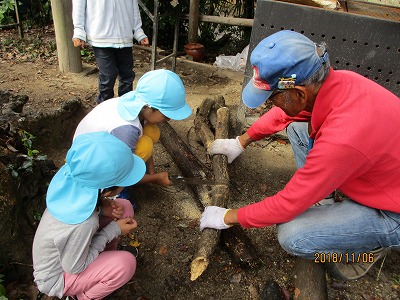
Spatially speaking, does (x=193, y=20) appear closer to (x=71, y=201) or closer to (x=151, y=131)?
(x=151, y=131)

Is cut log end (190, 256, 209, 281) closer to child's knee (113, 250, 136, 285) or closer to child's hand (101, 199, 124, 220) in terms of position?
child's knee (113, 250, 136, 285)

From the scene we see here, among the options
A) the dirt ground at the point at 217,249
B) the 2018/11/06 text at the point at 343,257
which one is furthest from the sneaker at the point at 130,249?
the 2018/11/06 text at the point at 343,257

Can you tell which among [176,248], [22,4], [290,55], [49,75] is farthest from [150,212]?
[22,4]

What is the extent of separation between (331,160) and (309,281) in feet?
3.16

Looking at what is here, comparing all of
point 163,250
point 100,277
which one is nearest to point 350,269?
point 163,250

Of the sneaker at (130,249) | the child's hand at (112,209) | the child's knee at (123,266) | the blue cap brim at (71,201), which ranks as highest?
the blue cap brim at (71,201)

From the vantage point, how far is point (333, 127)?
186 cm

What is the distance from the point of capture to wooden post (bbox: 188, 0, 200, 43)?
612 cm

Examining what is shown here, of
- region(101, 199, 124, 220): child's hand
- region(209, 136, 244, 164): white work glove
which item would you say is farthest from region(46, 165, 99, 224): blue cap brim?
region(209, 136, 244, 164): white work glove

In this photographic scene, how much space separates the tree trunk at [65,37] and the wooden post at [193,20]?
204 centimetres

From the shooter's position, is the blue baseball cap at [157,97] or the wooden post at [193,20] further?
the wooden post at [193,20]

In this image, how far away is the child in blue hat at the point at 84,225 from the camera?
173cm

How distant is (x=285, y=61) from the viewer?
1759 millimetres

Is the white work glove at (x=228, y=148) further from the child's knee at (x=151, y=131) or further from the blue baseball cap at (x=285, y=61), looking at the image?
the blue baseball cap at (x=285, y=61)
